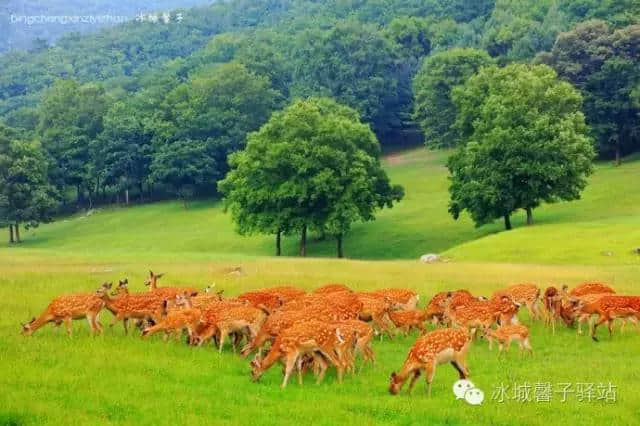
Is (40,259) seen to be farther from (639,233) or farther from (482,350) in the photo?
(639,233)

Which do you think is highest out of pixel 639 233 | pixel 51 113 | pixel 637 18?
pixel 637 18

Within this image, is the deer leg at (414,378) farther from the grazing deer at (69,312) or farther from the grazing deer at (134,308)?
the grazing deer at (69,312)

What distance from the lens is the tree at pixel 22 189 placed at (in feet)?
226

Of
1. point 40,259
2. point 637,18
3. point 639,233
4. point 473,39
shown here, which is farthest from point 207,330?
point 473,39

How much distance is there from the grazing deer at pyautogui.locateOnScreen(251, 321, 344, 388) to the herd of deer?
18mm

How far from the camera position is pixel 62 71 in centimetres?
15612

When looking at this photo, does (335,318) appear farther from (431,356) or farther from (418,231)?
(418,231)

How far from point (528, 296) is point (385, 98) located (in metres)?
77.3

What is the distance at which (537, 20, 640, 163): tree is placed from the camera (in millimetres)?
67875

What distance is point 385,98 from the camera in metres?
96.4

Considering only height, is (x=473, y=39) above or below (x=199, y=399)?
above

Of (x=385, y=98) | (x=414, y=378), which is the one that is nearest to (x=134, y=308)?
(x=414, y=378)

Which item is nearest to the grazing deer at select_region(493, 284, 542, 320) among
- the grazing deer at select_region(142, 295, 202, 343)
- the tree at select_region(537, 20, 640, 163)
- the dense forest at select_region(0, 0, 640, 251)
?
the grazing deer at select_region(142, 295, 202, 343)

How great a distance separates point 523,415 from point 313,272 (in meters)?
19.0
